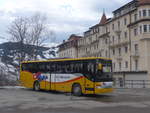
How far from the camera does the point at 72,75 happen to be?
22.1 metres

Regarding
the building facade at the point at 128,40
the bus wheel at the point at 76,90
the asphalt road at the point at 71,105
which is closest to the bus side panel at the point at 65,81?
the bus wheel at the point at 76,90

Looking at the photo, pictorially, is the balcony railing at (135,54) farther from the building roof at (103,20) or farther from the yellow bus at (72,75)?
the yellow bus at (72,75)

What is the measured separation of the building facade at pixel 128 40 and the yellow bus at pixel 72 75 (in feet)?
99.0

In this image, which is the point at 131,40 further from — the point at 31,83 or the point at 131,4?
the point at 31,83

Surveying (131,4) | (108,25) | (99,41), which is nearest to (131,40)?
(131,4)

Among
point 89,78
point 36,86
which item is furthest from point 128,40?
point 89,78

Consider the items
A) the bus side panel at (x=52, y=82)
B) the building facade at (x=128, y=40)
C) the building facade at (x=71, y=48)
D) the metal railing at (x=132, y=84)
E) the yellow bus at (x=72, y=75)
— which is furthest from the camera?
the building facade at (x=71, y=48)

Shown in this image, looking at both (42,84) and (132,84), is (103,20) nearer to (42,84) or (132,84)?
(132,84)

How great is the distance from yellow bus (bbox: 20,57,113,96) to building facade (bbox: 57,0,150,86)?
99.0ft

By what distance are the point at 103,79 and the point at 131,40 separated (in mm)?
37683

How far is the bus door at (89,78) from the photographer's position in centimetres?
2055

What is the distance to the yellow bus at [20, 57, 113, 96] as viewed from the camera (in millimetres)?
20422

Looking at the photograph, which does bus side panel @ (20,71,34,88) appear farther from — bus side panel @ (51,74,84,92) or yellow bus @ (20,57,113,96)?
bus side panel @ (51,74,84,92)

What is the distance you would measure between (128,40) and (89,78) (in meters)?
38.8
